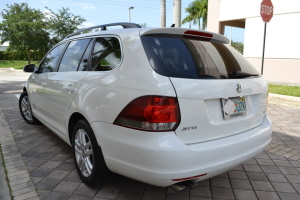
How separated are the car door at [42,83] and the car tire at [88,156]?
1.22 meters

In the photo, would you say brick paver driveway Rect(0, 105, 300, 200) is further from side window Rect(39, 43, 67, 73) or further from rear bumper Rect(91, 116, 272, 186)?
side window Rect(39, 43, 67, 73)

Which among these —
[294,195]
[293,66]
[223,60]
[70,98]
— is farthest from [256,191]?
[293,66]

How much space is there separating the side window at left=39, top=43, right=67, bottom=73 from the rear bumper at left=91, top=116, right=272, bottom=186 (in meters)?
1.83

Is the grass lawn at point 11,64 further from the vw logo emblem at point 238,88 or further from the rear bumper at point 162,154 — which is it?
the vw logo emblem at point 238,88

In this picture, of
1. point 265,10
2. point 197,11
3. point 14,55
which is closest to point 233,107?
point 265,10

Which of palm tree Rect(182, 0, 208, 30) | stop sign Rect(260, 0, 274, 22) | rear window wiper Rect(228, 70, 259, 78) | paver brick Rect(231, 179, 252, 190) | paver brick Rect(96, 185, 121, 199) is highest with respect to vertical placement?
palm tree Rect(182, 0, 208, 30)

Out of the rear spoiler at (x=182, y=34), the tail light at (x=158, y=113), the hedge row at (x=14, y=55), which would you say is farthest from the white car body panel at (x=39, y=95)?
the hedge row at (x=14, y=55)

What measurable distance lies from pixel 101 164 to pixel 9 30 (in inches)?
1260

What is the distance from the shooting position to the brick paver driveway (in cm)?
269

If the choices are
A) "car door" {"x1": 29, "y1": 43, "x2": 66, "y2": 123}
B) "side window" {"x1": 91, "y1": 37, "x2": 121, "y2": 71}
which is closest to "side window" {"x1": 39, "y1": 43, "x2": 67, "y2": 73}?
"car door" {"x1": 29, "y1": 43, "x2": 66, "y2": 123}

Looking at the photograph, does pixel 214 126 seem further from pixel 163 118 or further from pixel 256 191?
pixel 256 191

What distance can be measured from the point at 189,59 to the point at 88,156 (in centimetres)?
146

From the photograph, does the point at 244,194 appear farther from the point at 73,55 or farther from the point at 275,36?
the point at 275,36

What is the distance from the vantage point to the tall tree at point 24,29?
93.6 feet
